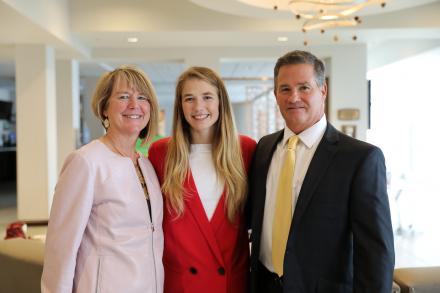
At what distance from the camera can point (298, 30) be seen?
6.79 metres

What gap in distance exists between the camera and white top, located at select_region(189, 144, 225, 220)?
184 centimetres

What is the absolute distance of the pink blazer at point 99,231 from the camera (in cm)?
148

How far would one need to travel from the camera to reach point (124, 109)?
1669mm

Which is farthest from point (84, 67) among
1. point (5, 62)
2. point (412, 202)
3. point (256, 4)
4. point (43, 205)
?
point (412, 202)

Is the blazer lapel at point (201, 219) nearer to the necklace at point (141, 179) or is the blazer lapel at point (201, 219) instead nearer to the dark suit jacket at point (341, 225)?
the necklace at point (141, 179)

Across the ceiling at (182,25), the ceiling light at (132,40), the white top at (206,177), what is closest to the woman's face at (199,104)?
the white top at (206,177)

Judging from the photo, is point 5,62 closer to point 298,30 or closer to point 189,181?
point 298,30

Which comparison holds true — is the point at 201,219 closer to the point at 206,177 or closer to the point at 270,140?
the point at 206,177

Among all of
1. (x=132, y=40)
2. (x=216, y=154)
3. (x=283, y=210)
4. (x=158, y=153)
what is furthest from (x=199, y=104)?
(x=132, y=40)

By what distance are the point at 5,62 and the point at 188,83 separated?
8683 millimetres

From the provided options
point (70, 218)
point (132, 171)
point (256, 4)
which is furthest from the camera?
point (256, 4)

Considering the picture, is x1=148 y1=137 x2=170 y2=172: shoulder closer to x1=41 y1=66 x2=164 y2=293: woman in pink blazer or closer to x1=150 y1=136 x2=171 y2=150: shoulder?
x1=150 y1=136 x2=171 y2=150: shoulder

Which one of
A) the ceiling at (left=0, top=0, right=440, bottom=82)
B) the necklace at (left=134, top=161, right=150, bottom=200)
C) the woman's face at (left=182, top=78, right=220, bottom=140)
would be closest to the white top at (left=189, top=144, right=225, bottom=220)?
the woman's face at (left=182, top=78, right=220, bottom=140)

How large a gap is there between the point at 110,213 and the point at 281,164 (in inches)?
29.2
